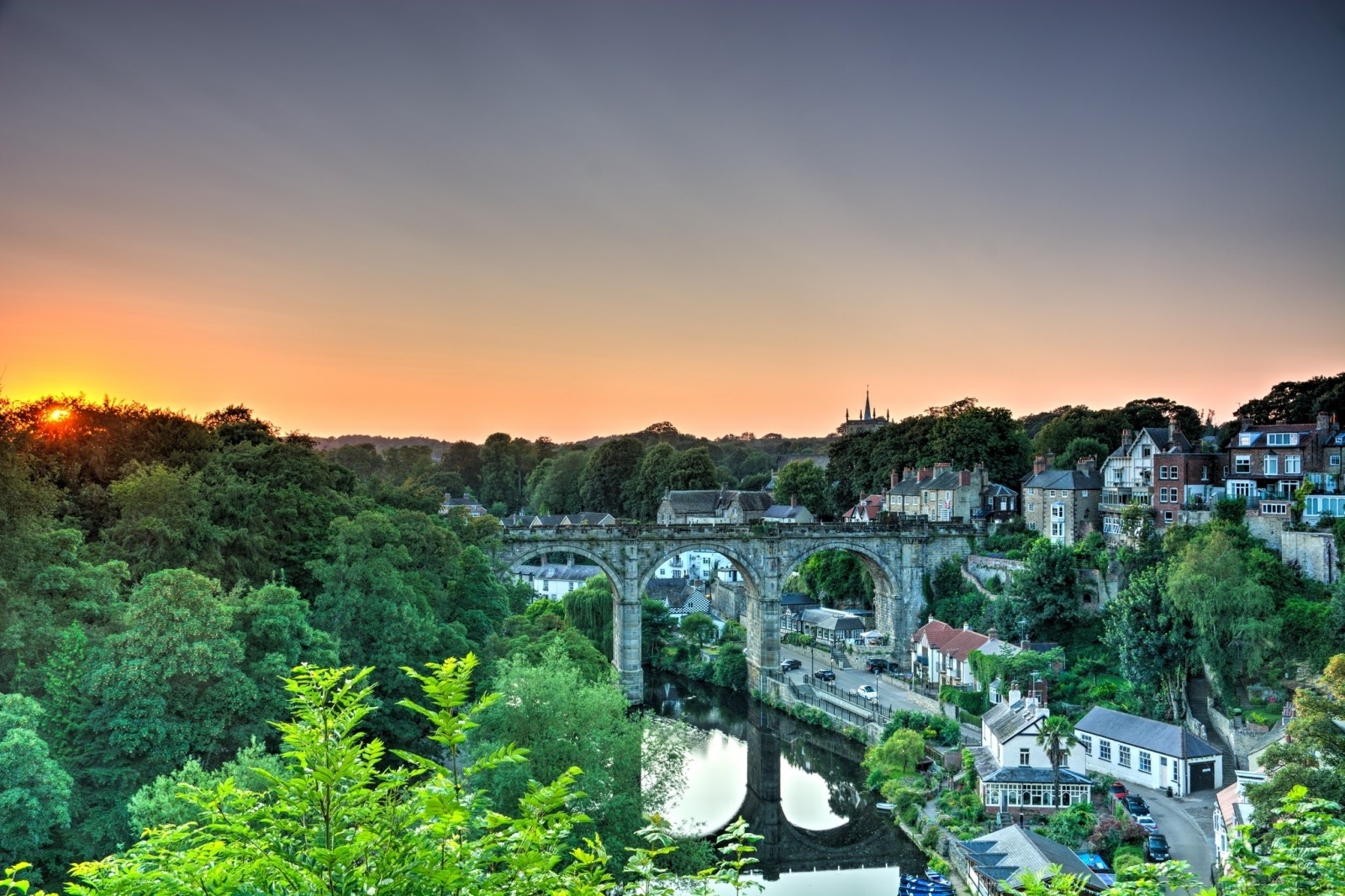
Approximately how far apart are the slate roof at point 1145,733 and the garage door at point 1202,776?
0.32 metres

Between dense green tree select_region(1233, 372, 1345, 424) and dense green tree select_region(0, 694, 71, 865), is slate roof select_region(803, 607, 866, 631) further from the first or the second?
dense green tree select_region(0, 694, 71, 865)

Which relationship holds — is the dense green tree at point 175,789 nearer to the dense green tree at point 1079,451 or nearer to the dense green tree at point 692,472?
the dense green tree at point 1079,451

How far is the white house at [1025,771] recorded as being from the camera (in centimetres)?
2747

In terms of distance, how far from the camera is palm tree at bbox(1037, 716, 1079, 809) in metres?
26.9

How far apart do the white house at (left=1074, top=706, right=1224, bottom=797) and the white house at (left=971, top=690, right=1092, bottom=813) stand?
0.86 meters

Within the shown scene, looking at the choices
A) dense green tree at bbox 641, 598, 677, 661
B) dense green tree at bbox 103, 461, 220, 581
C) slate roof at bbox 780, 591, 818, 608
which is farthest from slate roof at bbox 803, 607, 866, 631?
dense green tree at bbox 103, 461, 220, 581

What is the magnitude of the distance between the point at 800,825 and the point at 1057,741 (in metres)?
9.16

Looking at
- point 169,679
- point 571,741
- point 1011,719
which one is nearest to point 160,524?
point 169,679

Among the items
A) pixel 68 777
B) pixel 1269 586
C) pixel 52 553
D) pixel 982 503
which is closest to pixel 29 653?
pixel 52 553

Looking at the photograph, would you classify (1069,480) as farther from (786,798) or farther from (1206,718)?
(786,798)

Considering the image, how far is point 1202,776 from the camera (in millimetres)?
27766

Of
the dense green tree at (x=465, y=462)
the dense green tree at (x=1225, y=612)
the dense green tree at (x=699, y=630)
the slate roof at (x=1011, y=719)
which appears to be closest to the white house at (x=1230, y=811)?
the slate roof at (x=1011, y=719)

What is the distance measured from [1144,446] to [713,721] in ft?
77.3

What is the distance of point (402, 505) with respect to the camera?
125 feet
